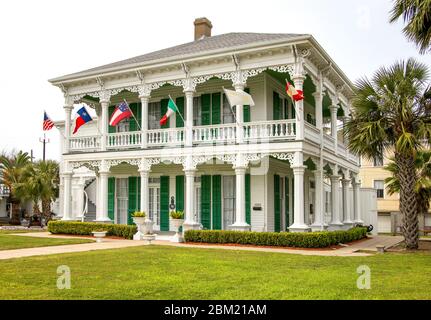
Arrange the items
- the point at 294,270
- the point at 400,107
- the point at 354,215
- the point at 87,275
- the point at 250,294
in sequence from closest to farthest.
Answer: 1. the point at 250,294
2. the point at 87,275
3. the point at 294,270
4. the point at 400,107
5. the point at 354,215

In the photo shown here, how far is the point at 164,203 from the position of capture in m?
22.1

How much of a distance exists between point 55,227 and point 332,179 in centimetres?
1276

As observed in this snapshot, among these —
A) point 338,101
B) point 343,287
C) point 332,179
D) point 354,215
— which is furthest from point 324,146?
point 343,287

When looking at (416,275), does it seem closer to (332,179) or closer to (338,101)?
(332,179)

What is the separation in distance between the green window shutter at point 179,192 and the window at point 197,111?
259cm

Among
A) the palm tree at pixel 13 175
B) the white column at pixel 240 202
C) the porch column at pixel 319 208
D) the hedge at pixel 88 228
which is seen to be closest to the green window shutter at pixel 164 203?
the hedge at pixel 88 228

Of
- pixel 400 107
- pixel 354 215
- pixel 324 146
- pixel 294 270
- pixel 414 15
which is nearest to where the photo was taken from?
pixel 294 270

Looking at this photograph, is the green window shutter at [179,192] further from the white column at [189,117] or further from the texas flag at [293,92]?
the texas flag at [293,92]

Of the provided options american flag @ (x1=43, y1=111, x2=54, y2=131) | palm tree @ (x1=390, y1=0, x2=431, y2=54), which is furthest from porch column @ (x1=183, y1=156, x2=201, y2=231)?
palm tree @ (x1=390, y1=0, x2=431, y2=54)

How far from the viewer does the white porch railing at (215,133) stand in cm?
1873

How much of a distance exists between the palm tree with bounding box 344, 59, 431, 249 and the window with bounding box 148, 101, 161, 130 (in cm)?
937

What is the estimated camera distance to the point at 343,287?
27.4 feet

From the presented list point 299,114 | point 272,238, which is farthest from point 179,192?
point 299,114
